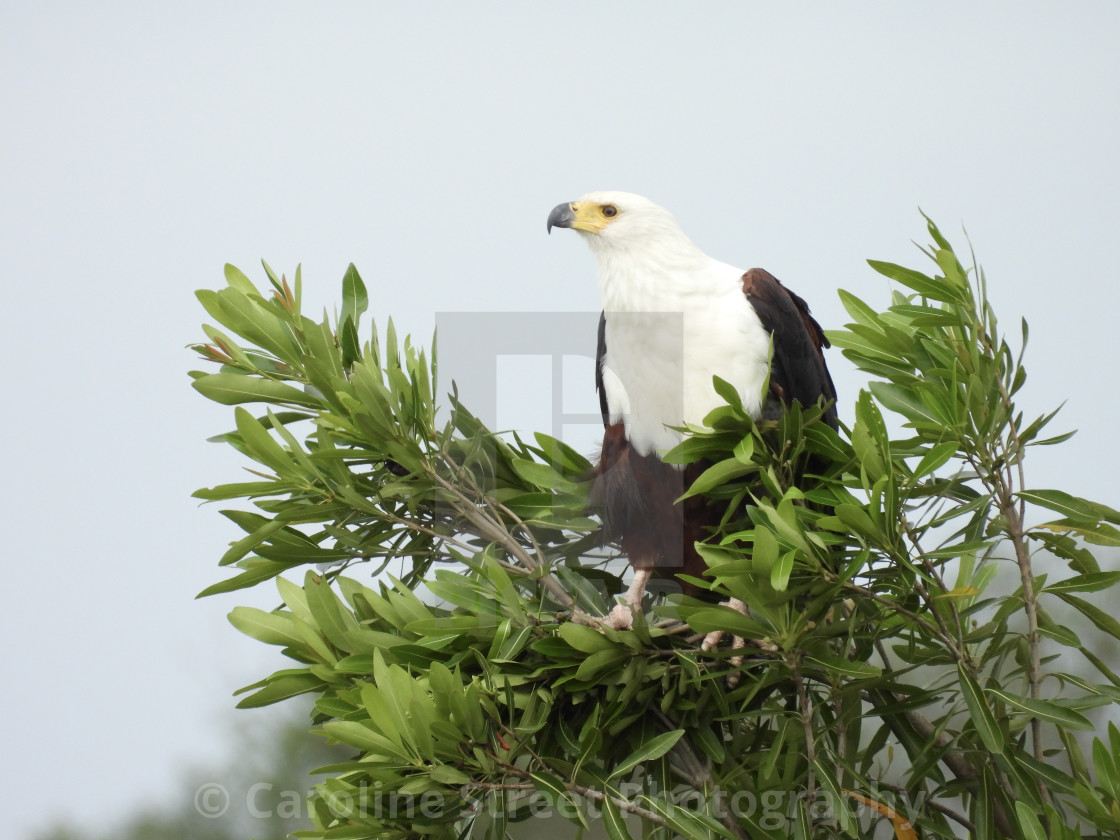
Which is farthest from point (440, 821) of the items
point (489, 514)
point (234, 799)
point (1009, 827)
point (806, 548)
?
point (234, 799)

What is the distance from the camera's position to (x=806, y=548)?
137 cm

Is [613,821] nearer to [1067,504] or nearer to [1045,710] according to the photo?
[1045,710]

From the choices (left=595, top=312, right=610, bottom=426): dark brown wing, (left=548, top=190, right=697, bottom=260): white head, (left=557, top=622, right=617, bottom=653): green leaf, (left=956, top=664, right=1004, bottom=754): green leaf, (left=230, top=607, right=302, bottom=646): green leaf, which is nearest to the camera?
(left=956, top=664, right=1004, bottom=754): green leaf

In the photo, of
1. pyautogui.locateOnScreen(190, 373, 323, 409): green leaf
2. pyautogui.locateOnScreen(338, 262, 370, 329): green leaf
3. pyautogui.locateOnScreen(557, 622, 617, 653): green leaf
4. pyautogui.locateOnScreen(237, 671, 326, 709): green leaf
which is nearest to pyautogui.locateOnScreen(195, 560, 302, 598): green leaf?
pyautogui.locateOnScreen(237, 671, 326, 709): green leaf

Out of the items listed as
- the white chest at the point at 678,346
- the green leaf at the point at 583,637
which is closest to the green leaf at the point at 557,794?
the green leaf at the point at 583,637

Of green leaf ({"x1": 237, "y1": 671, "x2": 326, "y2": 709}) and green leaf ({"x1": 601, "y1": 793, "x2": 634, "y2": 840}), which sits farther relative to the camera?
green leaf ({"x1": 237, "y1": 671, "x2": 326, "y2": 709})

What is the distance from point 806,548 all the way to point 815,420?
0.25 m


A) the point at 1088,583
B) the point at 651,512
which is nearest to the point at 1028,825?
the point at 1088,583

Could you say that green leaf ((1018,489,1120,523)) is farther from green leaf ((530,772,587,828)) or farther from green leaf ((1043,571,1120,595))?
green leaf ((530,772,587,828))

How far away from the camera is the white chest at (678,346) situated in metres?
1.84

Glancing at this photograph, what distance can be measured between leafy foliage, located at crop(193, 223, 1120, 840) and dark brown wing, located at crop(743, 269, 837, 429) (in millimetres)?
151

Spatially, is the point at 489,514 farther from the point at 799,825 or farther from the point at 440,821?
the point at 799,825

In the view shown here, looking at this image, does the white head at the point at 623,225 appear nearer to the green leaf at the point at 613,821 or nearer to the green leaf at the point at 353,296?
the green leaf at the point at 353,296

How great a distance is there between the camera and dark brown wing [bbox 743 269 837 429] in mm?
1880
